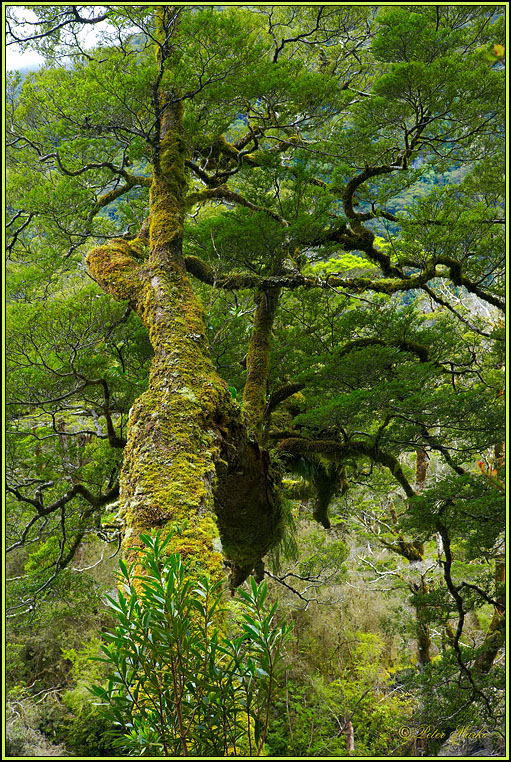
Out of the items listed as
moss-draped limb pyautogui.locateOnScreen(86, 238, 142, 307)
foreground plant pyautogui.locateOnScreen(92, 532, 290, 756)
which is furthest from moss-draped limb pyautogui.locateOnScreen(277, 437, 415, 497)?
foreground plant pyautogui.locateOnScreen(92, 532, 290, 756)

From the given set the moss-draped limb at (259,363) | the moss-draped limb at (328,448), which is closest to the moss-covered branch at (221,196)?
the moss-draped limb at (259,363)

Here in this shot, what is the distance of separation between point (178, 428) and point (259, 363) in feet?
6.71

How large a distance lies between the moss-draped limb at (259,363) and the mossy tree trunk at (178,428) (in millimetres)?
688

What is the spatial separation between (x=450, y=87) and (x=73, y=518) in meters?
5.63

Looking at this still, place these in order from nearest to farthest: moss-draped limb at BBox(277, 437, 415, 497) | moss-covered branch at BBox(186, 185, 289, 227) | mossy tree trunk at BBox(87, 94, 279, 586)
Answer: mossy tree trunk at BBox(87, 94, 279, 586), moss-covered branch at BBox(186, 185, 289, 227), moss-draped limb at BBox(277, 437, 415, 497)

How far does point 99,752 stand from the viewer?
841 centimetres

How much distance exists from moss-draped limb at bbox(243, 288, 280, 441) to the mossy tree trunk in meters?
0.69

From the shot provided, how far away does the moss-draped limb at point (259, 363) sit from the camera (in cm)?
399

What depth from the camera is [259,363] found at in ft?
13.9

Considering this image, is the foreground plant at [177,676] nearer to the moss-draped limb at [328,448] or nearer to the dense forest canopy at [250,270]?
the dense forest canopy at [250,270]

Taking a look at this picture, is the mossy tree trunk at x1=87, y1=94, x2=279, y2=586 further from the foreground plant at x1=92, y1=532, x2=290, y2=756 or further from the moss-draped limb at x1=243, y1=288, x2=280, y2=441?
the moss-draped limb at x1=243, y1=288, x2=280, y2=441

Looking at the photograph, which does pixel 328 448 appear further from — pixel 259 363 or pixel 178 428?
pixel 178 428

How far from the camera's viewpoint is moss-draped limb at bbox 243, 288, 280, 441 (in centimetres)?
399

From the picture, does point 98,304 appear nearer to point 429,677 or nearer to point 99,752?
point 429,677
